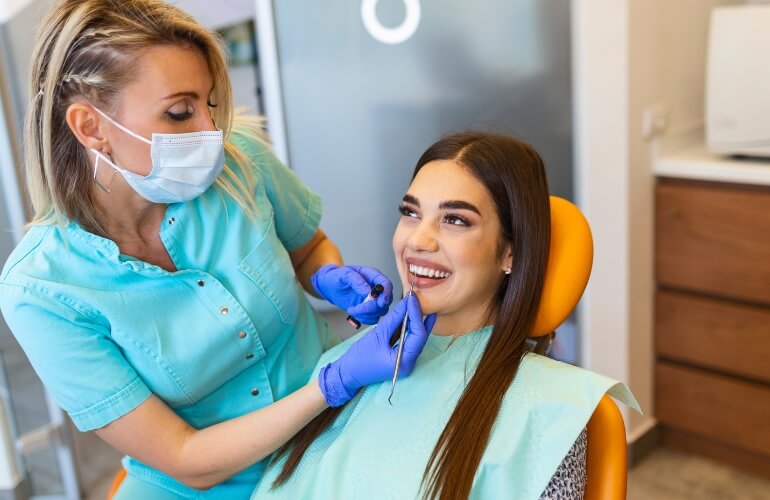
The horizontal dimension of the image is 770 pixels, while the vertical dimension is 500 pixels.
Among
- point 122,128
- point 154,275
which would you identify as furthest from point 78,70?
point 154,275

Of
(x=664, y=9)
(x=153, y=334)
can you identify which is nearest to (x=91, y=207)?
(x=153, y=334)

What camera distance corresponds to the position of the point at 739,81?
2035mm

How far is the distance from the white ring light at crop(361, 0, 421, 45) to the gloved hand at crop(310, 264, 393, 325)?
37.3 inches

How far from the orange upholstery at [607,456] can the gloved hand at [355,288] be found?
367mm

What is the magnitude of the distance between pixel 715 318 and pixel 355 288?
1.25 meters

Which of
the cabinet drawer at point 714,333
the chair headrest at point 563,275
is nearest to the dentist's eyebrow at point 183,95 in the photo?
the chair headrest at point 563,275

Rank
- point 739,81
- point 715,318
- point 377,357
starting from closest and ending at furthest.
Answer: point 377,357 → point 739,81 → point 715,318

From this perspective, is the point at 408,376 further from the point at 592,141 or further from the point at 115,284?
the point at 592,141

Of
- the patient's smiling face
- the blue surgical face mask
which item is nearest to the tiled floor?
the patient's smiling face

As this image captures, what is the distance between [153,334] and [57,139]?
0.32m

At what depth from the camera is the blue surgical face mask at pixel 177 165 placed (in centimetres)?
121

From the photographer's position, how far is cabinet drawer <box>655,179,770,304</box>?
202 cm

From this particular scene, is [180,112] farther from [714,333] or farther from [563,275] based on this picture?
[714,333]

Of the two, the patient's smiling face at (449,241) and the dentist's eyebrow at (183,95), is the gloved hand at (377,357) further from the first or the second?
the dentist's eyebrow at (183,95)
